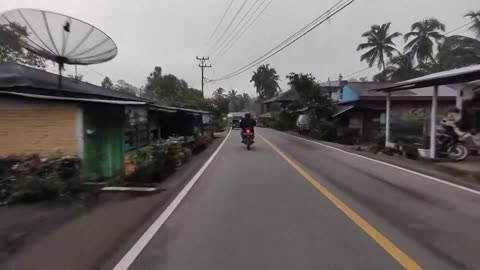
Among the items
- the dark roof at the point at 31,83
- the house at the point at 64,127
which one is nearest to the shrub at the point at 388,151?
the house at the point at 64,127

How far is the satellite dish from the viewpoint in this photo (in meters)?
13.1

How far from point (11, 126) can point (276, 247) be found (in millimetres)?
8918

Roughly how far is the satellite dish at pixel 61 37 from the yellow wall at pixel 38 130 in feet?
10.2

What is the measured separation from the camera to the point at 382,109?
35.1 meters

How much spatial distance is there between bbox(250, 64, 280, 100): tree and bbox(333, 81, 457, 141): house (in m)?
70.5

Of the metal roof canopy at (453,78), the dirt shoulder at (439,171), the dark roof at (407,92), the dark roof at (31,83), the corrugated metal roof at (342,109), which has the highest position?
the dark roof at (407,92)

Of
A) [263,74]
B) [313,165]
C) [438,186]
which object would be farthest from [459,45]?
[263,74]

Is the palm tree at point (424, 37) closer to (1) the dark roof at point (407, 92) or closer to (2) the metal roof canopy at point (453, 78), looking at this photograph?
(1) the dark roof at point (407, 92)

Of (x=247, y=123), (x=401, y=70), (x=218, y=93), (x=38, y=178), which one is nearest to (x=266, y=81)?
(x=218, y=93)

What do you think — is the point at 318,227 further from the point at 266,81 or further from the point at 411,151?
the point at 266,81

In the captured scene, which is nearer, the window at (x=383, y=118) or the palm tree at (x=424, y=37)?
the window at (x=383, y=118)

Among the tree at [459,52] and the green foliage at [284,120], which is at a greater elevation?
the tree at [459,52]

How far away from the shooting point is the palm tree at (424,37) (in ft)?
172

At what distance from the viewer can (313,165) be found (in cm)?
1572
